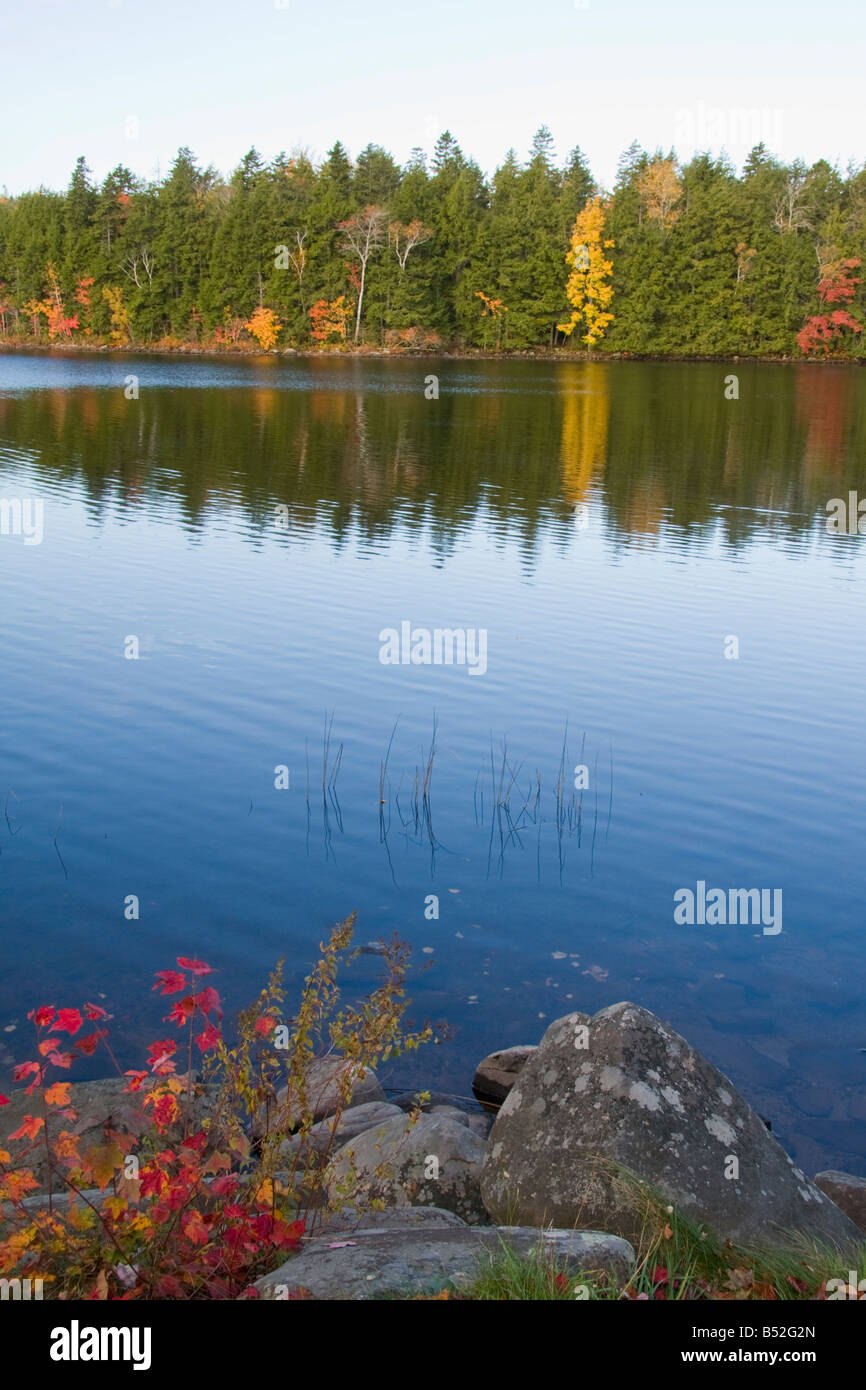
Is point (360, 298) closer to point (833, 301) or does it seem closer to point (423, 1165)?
point (833, 301)

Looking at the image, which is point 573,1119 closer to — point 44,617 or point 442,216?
point 44,617

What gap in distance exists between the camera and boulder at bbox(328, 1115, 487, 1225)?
5.86m

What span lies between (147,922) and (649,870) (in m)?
4.50

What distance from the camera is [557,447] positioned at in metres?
40.8

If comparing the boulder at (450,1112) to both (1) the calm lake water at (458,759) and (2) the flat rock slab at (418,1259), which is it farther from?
(2) the flat rock slab at (418,1259)

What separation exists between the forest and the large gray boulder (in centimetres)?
9533

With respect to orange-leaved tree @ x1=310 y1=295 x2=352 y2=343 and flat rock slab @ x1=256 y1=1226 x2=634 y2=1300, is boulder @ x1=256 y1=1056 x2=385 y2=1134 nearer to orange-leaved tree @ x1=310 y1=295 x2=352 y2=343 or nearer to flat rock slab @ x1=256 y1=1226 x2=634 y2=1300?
flat rock slab @ x1=256 y1=1226 x2=634 y2=1300

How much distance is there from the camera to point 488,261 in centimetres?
10125

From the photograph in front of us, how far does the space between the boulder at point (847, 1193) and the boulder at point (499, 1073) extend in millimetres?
1934

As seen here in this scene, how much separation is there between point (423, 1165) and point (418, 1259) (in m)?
1.61

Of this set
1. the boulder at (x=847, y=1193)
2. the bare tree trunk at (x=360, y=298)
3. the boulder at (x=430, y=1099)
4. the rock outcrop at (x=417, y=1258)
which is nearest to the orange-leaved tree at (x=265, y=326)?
the bare tree trunk at (x=360, y=298)

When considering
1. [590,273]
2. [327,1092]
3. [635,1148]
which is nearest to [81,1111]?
[327,1092]

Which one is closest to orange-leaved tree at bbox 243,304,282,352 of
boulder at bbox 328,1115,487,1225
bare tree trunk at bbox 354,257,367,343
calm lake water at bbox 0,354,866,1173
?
bare tree trunk at bbox 354,257,367,343
